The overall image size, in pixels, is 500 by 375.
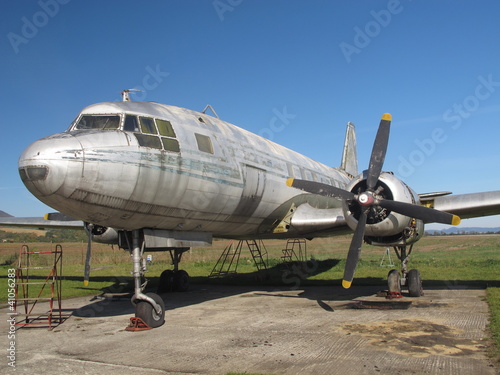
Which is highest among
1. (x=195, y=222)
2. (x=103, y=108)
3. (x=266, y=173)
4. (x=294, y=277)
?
(x=103, y=108)

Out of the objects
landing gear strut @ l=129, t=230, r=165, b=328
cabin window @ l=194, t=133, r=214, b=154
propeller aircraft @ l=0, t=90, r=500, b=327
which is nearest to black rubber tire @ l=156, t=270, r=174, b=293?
propeller aircraft @ l=0, t=90, r=500, b=327

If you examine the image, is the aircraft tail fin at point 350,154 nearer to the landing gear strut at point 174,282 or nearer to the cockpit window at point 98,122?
the landing gear strut at point 174,282

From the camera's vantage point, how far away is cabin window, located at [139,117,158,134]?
9.20m

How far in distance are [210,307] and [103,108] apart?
5855mm

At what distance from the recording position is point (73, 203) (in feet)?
26.3

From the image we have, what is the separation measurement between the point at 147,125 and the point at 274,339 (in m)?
5.06

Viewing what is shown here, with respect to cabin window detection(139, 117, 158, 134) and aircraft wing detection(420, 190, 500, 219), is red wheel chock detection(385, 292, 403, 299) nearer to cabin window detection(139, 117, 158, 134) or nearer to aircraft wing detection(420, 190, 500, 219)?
aircraft wing detection(420, 190, 500, 219)

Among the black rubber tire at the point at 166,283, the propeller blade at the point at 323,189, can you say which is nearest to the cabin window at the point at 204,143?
the propeller blade at the point at 323,189

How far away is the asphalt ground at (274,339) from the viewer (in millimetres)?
6043

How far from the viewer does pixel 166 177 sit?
9.05 meters

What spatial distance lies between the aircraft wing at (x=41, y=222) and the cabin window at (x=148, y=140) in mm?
8721

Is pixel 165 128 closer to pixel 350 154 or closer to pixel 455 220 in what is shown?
pixel 455 220

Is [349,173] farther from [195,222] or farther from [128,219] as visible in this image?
[128,219]

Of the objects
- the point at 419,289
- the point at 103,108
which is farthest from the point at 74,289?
the point at 419,289
